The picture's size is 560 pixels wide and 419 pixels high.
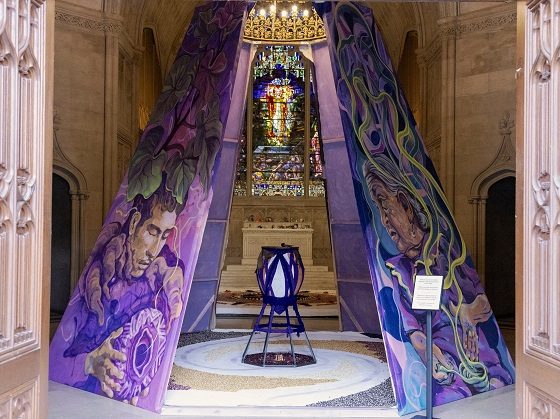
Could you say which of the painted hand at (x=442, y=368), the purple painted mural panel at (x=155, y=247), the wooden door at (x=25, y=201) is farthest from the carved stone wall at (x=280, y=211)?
the wooden door at (x=25, y=201)

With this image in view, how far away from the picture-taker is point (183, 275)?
6246mm

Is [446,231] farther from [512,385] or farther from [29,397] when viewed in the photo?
[29,397]

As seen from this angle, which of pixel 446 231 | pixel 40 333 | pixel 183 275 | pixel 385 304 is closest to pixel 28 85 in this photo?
pixel 40 333

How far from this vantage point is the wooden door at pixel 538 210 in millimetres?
3373

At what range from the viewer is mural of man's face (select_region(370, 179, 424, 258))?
669 centimetres

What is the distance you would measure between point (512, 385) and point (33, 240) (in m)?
5.06

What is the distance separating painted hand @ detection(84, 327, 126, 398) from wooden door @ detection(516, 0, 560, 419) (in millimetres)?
3774

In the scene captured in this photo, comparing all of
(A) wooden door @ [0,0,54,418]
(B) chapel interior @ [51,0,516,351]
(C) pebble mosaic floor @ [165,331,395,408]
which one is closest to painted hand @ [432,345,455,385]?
(C) pebble mosaic floor @ [165,331,395,408]

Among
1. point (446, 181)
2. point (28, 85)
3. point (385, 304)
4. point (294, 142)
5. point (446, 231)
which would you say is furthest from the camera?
point (294, 142)

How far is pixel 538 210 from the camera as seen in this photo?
3555 mm

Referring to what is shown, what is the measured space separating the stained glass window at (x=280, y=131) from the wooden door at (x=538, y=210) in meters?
18.0

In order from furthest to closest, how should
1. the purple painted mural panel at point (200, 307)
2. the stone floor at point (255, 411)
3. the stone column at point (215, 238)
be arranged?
1. the purple painted mural panel at point (200, 307)
2. the stone column at point (215, 238)
3. the stone floor at point (255, 411)

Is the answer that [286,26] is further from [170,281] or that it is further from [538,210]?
[538,210]

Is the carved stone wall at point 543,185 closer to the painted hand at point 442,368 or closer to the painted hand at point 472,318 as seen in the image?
the painted hand at point 442,368
